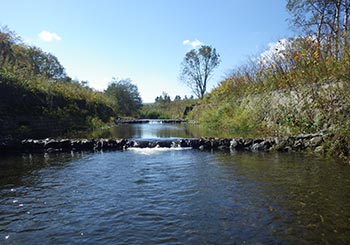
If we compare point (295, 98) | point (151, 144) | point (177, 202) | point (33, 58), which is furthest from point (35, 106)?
point (33, 58)

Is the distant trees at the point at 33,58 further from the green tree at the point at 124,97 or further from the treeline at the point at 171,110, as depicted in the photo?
the treeline at the point at 171,110

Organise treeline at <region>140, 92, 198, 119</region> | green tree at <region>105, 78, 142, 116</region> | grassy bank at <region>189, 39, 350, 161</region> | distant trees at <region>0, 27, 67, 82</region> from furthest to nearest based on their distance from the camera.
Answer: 1. green tree at <region>105, 78, 142, 116</region>
2. treeline at <region>140, 92, 198, 119</region>
3. distant trees at <region>0, 27, 67, 82</region>
4. grassy bank at <region>189, 39, 350, 161</region>

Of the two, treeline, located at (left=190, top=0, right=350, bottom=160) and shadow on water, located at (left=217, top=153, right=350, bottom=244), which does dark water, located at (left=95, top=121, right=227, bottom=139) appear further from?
shadow on water, located at (left=217, top=153, right=350, bottom=244)

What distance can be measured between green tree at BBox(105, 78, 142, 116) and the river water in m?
34.5

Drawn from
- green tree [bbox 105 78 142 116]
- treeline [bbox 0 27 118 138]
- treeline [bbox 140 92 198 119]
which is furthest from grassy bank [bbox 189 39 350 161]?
green tree [bbox 105 78 142 116]

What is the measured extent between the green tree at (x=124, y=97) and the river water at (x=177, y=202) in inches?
1360

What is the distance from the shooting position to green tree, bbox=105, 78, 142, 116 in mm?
41781

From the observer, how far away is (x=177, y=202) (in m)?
4.61

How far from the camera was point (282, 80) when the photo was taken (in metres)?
12.8

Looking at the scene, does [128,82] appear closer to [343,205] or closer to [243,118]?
[243,118]

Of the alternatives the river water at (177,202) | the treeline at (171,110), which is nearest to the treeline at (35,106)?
the river water at (177,202)

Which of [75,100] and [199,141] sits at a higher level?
[75,100]

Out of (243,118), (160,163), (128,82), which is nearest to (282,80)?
(243,118)

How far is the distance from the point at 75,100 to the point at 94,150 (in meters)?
11.7
